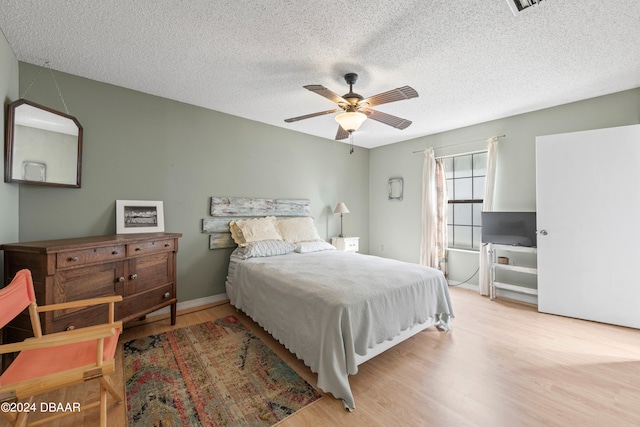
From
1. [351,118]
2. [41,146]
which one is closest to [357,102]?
[351,118]

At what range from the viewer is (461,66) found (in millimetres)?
2332

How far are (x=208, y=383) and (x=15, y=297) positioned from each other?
1201 mm

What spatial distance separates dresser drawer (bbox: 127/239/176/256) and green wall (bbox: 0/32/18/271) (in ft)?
2.71

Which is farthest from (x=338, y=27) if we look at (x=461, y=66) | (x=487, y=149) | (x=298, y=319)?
(x=487, y=149)

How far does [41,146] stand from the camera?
226cm

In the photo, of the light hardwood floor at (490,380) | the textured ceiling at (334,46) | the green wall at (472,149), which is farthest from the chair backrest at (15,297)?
the green wall at (472,149)

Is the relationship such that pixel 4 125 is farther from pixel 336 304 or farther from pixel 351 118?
pixel 336 304

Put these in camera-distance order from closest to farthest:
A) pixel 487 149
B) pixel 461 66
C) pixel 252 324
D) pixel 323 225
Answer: pixel 461 66 < pixel 252 324 < pixel 487 149 < pixel 323 225

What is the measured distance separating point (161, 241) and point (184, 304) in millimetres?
1026

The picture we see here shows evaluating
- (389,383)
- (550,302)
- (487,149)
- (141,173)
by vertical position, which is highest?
(487,149)

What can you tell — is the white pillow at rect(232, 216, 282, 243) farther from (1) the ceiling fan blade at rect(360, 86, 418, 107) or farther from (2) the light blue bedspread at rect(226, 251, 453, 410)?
(1) the ceiling fan blade at rect(360, 86, 418, 107)

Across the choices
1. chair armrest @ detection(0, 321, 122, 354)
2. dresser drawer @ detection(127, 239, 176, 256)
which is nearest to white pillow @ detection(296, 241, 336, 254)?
dresser drawer @ detection(127, 239, 176, 256)

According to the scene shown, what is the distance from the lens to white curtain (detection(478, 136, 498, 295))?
3680 millimetres

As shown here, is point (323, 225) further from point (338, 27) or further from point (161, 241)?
point (338, 27)
